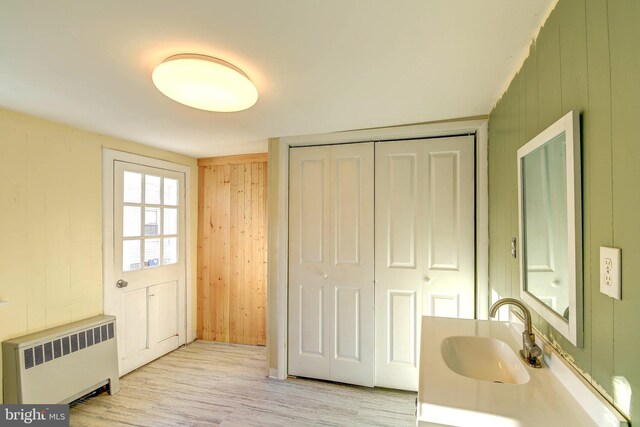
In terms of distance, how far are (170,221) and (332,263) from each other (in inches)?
76.3

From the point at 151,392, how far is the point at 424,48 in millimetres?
3156

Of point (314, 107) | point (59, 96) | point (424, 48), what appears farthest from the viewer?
point (314, 107)

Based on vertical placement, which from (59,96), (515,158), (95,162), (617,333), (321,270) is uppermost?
(59,96)

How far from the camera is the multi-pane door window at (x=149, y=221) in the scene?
279 centimetres

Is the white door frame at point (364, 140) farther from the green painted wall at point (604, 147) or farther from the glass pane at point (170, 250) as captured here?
the glass pane at point (170, 250)

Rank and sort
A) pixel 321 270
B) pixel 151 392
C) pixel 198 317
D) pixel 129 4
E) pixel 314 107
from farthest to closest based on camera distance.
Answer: pixel 198 317
pixel 321 270
pixel 151 392
pixel 314 107
pixel 129 4

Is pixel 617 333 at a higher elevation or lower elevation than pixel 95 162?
lower

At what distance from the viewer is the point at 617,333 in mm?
712

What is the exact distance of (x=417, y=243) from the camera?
2.38 metres

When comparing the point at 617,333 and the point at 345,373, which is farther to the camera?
the point at 345,373

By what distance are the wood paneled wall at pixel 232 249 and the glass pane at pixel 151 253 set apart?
584mm

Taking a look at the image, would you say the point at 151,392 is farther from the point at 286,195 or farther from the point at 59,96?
the point at 59,96

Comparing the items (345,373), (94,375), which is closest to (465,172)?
(345,373)
